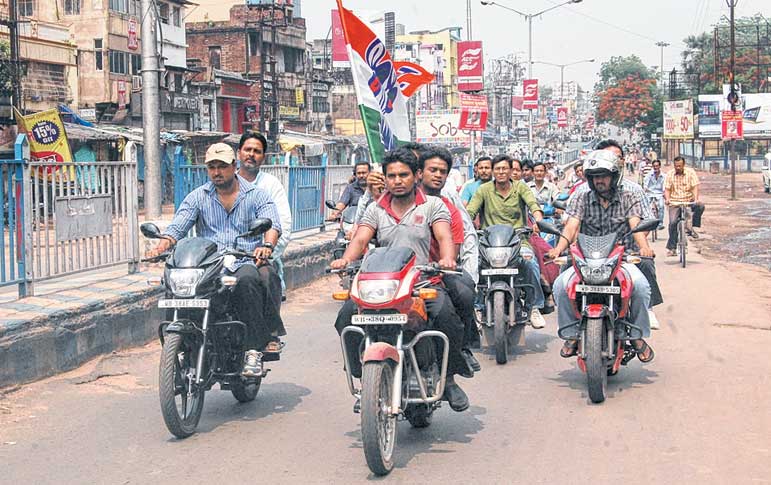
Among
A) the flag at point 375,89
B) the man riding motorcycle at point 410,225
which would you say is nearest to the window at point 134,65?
the flag at point 375,89

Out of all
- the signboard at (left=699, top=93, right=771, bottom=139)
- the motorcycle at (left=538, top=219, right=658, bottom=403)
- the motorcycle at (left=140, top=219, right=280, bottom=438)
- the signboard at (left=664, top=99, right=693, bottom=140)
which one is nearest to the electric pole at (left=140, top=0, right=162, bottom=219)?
the motorcycle at (left=140, top=219, right=280, bottom=438)

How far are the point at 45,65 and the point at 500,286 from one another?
3483cm

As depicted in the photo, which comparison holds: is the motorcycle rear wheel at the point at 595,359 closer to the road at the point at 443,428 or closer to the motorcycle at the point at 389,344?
the road at the point at 443,428

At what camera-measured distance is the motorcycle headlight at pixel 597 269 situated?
22.2 ft

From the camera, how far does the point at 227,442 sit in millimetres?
5816

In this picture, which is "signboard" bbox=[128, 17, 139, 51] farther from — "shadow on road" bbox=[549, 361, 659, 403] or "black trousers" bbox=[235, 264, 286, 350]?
"black trousers" bbox=[235, 264, 286, 350]

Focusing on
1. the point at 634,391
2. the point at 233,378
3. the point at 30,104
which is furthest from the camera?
the point at 30,104

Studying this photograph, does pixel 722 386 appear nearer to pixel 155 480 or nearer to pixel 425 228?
pixel 425 228

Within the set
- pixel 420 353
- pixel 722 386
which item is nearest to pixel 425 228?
pixel 420 353

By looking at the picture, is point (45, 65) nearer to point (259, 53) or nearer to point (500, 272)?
point (259, 53)

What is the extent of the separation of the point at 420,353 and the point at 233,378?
1468mm

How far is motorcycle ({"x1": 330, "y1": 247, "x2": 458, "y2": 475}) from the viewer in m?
4.90

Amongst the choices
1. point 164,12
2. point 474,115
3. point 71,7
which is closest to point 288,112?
point 164,12

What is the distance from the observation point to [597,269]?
22.3ft
